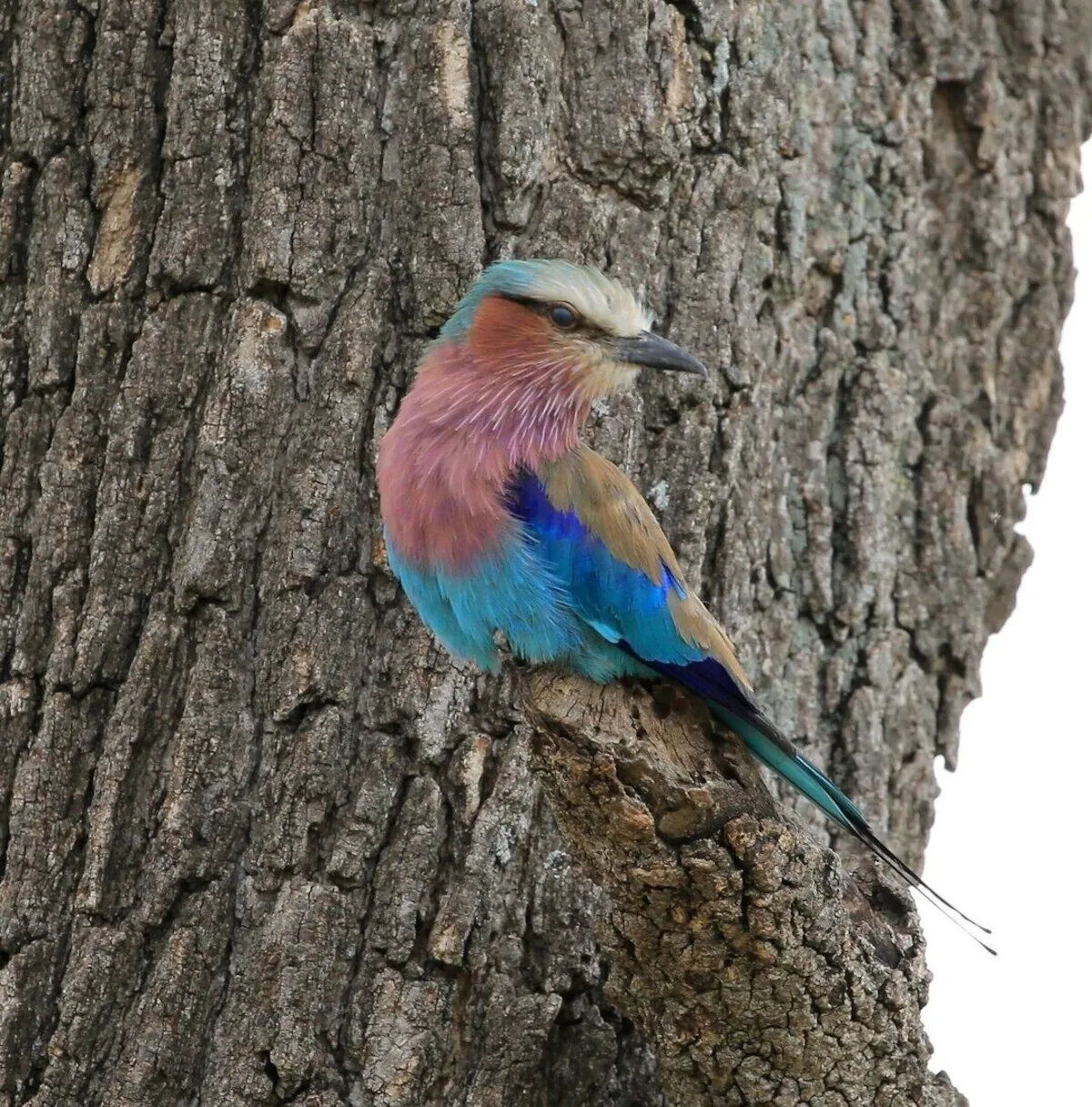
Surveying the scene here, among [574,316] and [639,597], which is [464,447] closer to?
[574,316]

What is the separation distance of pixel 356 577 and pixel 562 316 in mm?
815

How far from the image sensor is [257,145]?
13.3 ft

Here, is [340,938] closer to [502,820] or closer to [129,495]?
[502,820]

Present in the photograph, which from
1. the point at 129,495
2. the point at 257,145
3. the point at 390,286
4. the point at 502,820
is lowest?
the point at 502,820

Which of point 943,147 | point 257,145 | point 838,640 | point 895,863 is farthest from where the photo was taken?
point 943,147

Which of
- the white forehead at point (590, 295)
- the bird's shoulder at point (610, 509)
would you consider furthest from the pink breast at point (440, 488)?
the white forehead at point (590, 295)

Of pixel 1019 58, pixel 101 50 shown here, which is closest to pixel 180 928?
pixel 101 50

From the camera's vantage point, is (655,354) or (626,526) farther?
(655,354)

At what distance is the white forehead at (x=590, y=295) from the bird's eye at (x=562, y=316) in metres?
0.02

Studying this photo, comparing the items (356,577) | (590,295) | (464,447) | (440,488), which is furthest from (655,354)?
(356,577)

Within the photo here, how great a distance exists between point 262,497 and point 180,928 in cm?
104

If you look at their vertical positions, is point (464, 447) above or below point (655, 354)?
below

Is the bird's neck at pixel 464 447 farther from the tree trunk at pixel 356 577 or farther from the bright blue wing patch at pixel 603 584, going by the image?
the tree trunk at pixel 356 577

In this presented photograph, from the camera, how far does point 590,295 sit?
13.0 feet
